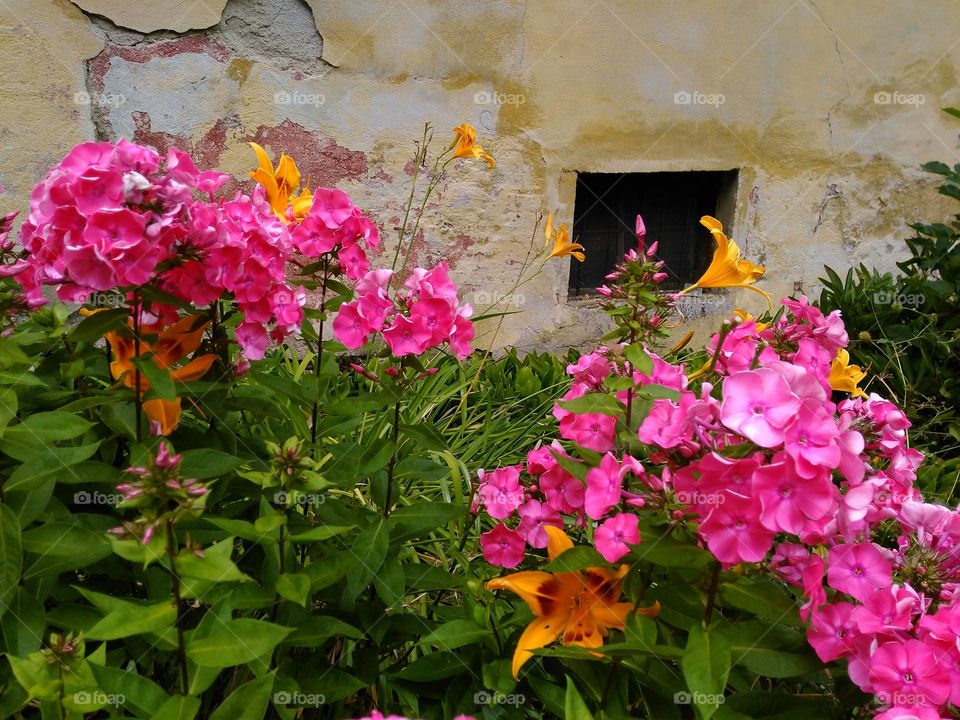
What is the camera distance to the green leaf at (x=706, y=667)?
1151 millimetres

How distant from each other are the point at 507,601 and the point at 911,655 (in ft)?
2.94

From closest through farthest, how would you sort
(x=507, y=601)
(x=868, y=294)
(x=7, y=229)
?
(x=7, y=229), (x=507, y=601), (x=868, y=294)

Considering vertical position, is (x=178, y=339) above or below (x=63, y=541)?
above

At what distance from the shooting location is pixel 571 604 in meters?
1.43

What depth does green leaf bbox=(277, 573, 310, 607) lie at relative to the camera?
4.21ft

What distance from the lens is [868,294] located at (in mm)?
3852

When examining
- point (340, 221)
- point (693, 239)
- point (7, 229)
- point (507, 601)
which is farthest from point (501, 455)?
point (693, 239)

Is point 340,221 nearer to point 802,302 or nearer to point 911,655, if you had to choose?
point 802,302

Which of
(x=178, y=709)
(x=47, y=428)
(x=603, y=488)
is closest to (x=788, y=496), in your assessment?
(x=603, y=488)

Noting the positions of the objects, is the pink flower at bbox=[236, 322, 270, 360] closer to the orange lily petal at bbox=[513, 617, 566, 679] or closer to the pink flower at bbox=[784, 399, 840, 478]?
the orange lily petal at bbox=[513, 617, 566, 679]

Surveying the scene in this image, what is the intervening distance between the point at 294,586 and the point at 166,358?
0.50 m

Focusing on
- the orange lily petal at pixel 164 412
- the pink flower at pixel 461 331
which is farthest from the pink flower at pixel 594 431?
the orange lily petal at pixel 164 412

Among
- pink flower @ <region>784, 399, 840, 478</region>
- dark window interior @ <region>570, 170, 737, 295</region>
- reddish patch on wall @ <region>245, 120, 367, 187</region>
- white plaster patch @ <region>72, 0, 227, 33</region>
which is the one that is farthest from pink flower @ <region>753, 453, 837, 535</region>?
dark window interior @ <region>570, 170, 737, 295</region>

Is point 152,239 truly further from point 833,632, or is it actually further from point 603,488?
point 833,632
